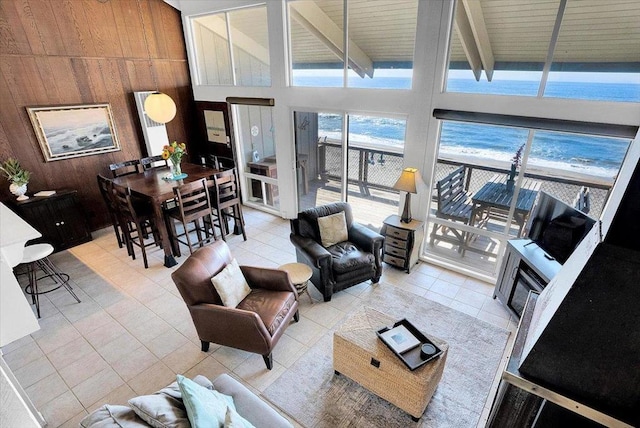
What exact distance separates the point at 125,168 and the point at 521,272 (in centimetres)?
561

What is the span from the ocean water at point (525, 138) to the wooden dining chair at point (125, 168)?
3375 mm

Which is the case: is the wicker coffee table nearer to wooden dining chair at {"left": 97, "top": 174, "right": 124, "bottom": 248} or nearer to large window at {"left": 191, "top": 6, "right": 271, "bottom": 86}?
wooden dining chair at {"left": 97, "top": 174, "right": 124, "bottom": 248}

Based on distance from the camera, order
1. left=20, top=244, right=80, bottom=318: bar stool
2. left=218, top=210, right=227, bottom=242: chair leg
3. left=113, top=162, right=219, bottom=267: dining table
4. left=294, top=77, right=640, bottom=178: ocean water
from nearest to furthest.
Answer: left=294, top=77, right=640, bottom=178: ocean water
left=20, top=244, right=80, bottom=318: bar stool
left=113, top=162, right=219, bottom=267: dining table
left=218, top=210, right=227, bottom=242: chair leg

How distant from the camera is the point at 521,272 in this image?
316cm

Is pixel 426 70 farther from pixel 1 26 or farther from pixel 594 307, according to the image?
pixel 1 26

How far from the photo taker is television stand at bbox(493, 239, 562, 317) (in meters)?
2.89

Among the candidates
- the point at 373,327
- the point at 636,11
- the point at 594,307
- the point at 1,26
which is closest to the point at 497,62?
the point at 636,11

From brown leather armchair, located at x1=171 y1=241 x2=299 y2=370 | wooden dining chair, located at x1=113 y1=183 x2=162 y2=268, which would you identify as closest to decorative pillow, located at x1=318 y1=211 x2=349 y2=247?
brown leather armchair, located at x1=171 y1=241 x2=299 y2=370

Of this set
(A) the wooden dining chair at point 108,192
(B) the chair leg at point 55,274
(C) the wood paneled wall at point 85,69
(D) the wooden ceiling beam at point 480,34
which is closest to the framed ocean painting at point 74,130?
(C) the wood paneled wall at point 85,69

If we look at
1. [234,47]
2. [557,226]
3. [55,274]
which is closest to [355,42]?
[234,47]

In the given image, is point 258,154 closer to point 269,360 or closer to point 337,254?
point 337,254

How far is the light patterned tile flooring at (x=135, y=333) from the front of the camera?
2.68 m

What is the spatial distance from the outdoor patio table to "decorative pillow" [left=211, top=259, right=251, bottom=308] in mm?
2893

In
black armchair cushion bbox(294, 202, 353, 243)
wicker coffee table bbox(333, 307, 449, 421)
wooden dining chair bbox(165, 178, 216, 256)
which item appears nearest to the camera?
wicker coffee table bbox(333, 307, 449, 421)
